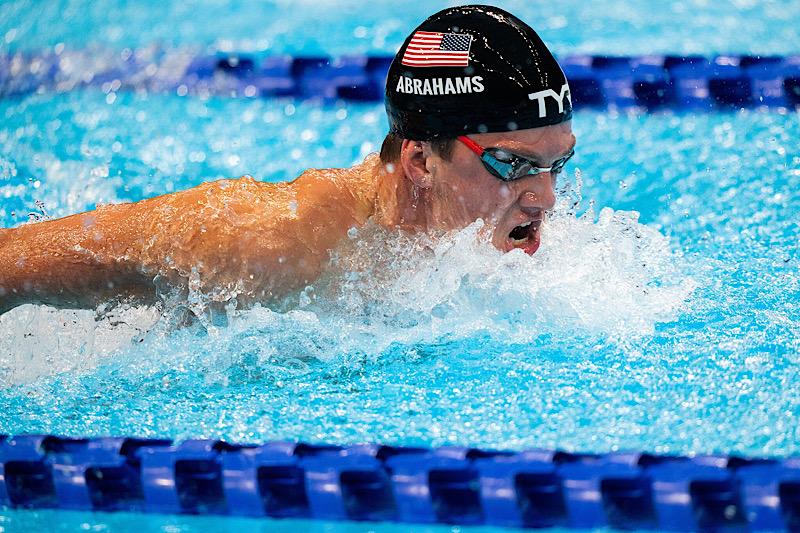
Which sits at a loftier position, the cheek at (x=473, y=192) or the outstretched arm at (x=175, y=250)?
the cheek at (x=473, y=192)

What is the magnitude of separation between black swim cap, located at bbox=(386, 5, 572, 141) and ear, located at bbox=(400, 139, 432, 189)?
0.8 inches

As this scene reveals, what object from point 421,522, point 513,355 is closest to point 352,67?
point 513,355

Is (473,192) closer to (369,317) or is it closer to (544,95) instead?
(544,95)

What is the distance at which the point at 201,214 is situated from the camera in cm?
226

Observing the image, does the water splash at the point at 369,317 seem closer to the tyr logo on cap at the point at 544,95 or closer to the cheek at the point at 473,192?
the cheek at the point at 473,192

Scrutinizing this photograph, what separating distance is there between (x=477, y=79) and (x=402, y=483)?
0.86 m

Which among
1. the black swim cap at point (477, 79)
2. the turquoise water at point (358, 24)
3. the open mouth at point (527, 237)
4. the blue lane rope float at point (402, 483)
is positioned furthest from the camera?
the turquoise water at point (358, 24)

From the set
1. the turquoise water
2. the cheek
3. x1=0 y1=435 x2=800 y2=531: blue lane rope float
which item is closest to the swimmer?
the cheek

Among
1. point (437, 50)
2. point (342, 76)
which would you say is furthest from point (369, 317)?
point (342, 76)

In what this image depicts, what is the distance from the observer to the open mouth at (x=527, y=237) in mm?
2506

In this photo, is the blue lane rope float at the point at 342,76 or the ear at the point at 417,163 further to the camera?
the blue lane rope float at the point at 342,76

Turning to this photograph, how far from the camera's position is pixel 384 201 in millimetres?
2467

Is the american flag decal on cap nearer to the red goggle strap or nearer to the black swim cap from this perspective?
the black swim cap

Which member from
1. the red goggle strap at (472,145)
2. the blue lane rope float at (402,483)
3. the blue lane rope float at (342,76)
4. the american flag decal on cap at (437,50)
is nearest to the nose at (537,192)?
the red goggle strap at (472,145)
